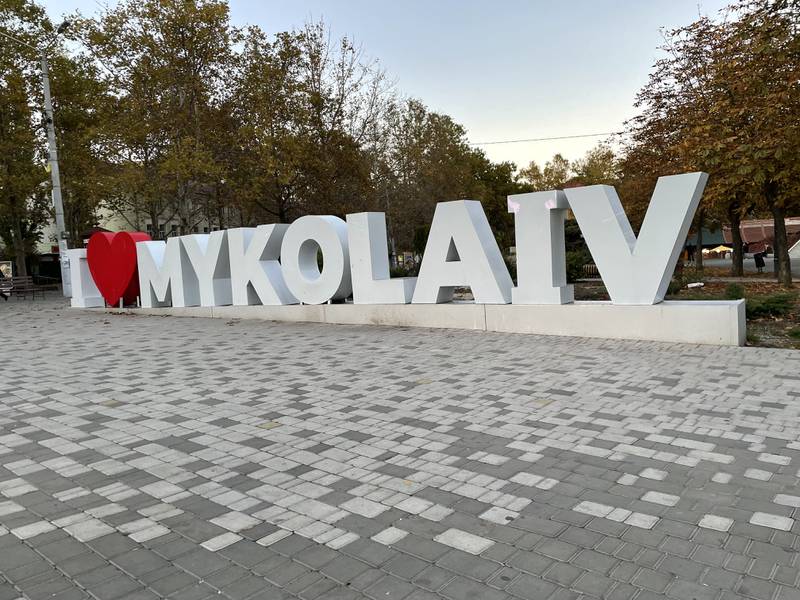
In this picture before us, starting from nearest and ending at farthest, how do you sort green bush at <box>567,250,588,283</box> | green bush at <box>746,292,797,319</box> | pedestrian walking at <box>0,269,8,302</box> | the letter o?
green bush at <box>746,292,797,319</box> < the letter o < green bush at <box>567,250,588,283</box> < pedestrian walking at <box>0,269,8,302</box>

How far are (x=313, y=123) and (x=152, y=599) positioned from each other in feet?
70.7

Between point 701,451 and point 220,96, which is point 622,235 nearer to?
point 701,451

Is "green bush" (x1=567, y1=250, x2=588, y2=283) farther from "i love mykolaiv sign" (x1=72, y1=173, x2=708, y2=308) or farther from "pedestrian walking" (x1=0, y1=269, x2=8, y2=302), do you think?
"pedestrian walking" (x1=0, y1=269, x2=8, y2=302)

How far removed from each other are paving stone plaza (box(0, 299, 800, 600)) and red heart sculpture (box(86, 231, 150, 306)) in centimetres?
915

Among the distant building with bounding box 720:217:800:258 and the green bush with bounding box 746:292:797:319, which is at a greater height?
the distant building with bounding box 720:217:800:258

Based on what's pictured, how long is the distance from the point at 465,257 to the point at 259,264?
16.3 ft

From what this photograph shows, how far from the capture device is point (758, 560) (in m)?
2.83

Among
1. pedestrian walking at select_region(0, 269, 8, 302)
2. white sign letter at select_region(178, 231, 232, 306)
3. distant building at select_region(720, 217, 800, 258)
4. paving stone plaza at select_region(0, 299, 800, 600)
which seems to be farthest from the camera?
distant building at select_region(720, 217, 800, 258)

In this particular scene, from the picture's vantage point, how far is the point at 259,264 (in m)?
13.2

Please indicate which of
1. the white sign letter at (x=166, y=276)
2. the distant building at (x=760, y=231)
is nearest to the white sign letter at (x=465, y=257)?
the white sign letter at (x=166, y=276)

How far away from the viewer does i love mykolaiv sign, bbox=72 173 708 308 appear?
8.85m

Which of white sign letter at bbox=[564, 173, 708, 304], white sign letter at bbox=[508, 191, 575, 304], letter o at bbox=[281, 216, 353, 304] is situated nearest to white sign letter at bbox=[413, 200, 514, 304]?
white sign letter at bbox=[508, 191, 575, 304]

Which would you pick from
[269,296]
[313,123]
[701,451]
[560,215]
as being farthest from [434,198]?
[701,451]

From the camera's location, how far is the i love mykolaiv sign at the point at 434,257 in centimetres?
885
